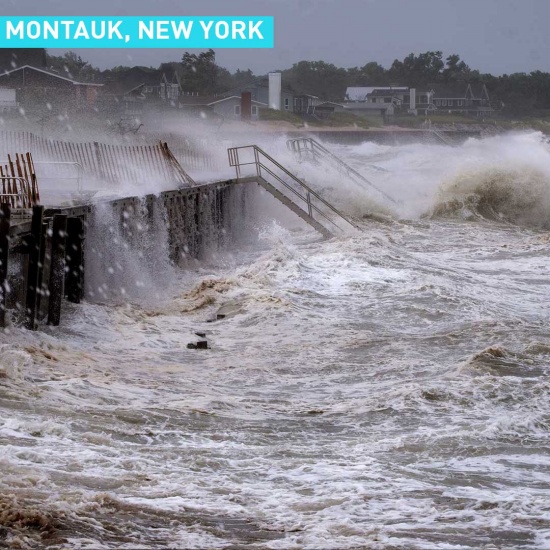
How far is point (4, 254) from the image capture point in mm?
11828

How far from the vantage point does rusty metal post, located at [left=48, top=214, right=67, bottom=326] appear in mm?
13383

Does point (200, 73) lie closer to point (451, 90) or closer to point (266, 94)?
point (266, 94)

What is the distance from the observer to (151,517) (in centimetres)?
668

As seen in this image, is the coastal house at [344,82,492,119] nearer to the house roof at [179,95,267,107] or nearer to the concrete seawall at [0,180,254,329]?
the house roof at [179,95,267,107]

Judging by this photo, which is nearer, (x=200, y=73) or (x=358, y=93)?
(x=200, y=73)

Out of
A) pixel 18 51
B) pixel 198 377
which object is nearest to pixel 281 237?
pixel 198 377

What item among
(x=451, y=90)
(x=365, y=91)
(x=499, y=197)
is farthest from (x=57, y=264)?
(x=451, y=90)

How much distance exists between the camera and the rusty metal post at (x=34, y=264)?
12547 millimetres

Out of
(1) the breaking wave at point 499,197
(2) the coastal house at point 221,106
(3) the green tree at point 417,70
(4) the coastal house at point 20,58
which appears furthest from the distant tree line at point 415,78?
(1) the breaking wave at point 499,197

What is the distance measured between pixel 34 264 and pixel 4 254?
0.95m

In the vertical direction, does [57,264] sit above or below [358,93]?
below

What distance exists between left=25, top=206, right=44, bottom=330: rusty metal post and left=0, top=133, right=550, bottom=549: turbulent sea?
400 mm

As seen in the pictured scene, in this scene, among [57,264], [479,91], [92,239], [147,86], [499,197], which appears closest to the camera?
[57,264]

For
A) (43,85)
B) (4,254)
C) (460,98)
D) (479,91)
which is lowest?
(4,254)
